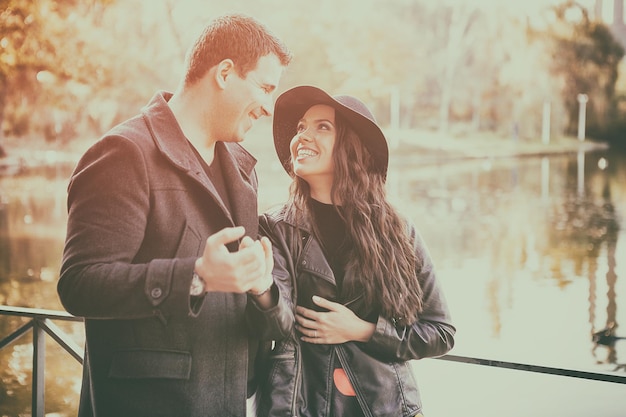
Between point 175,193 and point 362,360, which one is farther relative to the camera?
point 362,360

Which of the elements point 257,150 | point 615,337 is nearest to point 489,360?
point 257,150

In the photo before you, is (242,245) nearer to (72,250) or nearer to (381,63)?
(72,250)

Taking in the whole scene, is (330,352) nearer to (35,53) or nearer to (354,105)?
(354,105)

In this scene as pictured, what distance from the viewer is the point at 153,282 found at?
952 mm

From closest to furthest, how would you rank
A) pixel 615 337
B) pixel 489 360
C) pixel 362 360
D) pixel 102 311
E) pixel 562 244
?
1. pixel 102 311
2. pixel 362 360
3. pixel 489 360
4. pixel 615 337
5. pixel 562 244

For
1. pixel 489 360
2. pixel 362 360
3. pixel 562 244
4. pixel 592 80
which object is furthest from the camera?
pixel 562 244

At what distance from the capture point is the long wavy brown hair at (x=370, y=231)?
1322 millimetres

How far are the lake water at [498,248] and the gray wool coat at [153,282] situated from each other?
20.1 feet

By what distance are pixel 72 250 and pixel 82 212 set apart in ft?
0.18

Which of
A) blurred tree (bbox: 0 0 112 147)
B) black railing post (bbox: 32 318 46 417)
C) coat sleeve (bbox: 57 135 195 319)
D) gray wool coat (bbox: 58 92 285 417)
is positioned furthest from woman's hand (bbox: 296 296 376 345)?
blurred tree (bbox: 0 0 112 147)

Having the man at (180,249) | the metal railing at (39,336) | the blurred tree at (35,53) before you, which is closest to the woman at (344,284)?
the man at (180,249)

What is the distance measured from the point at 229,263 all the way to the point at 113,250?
19 centimetres

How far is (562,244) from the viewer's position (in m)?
9.10

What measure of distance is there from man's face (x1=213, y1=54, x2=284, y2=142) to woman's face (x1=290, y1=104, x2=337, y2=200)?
24 centimetres
